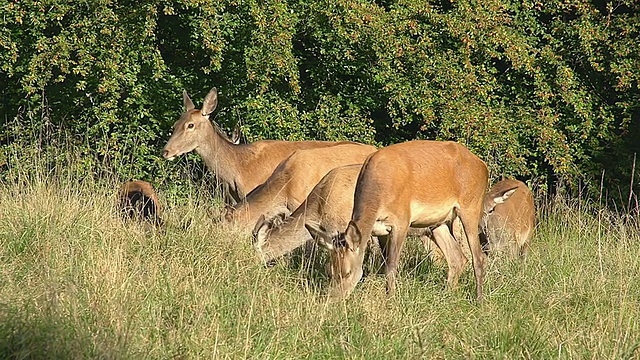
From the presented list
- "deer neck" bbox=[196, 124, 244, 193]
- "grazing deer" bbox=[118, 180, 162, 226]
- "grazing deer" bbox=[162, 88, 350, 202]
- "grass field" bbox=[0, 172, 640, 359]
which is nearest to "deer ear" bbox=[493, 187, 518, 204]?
"grass field" bbox=[0, 172, 640, 359]

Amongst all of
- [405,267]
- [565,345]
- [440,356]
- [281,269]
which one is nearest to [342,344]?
[440,356]

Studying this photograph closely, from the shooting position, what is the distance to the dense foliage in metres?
13.4

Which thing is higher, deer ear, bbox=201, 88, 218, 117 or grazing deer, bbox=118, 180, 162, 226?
deer ear, bbox=201, 88, 218, 117

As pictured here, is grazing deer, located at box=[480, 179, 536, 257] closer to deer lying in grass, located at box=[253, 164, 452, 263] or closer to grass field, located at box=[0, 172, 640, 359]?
grass field, located at box=[0, 172, 640, 359]

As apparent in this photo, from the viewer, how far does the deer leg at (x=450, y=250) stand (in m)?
10.0

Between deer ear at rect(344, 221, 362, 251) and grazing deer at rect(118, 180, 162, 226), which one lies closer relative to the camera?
deer ear at rect(344, 221, 362, 251)

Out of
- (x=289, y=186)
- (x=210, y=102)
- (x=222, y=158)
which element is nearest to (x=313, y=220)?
(x=289, y=186)

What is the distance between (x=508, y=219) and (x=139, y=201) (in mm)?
4305

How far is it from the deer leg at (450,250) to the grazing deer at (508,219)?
32.8 inches

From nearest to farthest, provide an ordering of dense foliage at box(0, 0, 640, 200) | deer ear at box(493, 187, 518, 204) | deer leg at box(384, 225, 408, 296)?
deer leg at box(384, 225, 408, 296) → deer ear at box(493, 187, 518, 204) → dense foliage at box(0, 0, 640, 200)

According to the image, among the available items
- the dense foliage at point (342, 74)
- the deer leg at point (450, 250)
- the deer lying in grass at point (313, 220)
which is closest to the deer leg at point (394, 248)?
the deer lying in grass at point (313, 220)

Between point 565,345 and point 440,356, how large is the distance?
2.79 feet

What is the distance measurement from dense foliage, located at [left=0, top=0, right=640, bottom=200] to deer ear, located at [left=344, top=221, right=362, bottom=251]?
5103 mm

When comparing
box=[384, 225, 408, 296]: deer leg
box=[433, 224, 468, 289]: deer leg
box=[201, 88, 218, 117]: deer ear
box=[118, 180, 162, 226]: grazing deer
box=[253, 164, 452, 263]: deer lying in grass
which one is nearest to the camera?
box=[384, 225, 408, 296]: deer leg
